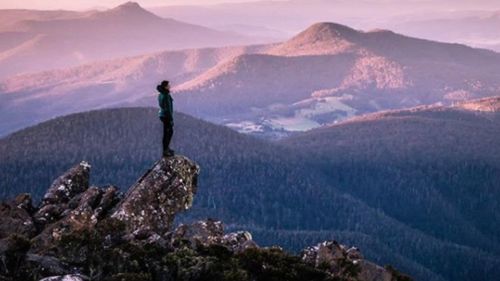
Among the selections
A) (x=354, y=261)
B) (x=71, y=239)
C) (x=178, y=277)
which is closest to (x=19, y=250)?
(x=71, y=239)

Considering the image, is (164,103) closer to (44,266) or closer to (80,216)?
(80,216)

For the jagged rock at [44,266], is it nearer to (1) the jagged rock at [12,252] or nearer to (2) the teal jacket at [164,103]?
(1) the jagged rock at [12,252]

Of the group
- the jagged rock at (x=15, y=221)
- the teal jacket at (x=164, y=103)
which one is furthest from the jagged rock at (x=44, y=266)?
the teal jacket at (x=164, y=103)

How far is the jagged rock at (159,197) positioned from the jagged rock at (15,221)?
7.33 m

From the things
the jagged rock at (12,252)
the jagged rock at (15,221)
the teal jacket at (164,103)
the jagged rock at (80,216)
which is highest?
the teal jacket at (164,103)

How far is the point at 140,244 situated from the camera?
46.4 metres

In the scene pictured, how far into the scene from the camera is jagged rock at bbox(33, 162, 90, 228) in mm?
57600

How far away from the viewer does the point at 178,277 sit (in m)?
41.2

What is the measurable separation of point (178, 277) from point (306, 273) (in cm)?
928

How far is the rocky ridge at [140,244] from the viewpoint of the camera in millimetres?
41812

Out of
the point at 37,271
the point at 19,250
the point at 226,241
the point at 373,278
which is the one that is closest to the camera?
the point at 37,271

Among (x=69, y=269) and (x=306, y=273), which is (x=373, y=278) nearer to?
(x=306, y=273)

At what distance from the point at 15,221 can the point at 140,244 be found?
1430cm

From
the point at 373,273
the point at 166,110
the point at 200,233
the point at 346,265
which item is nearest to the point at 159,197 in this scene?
the point at 200,233
